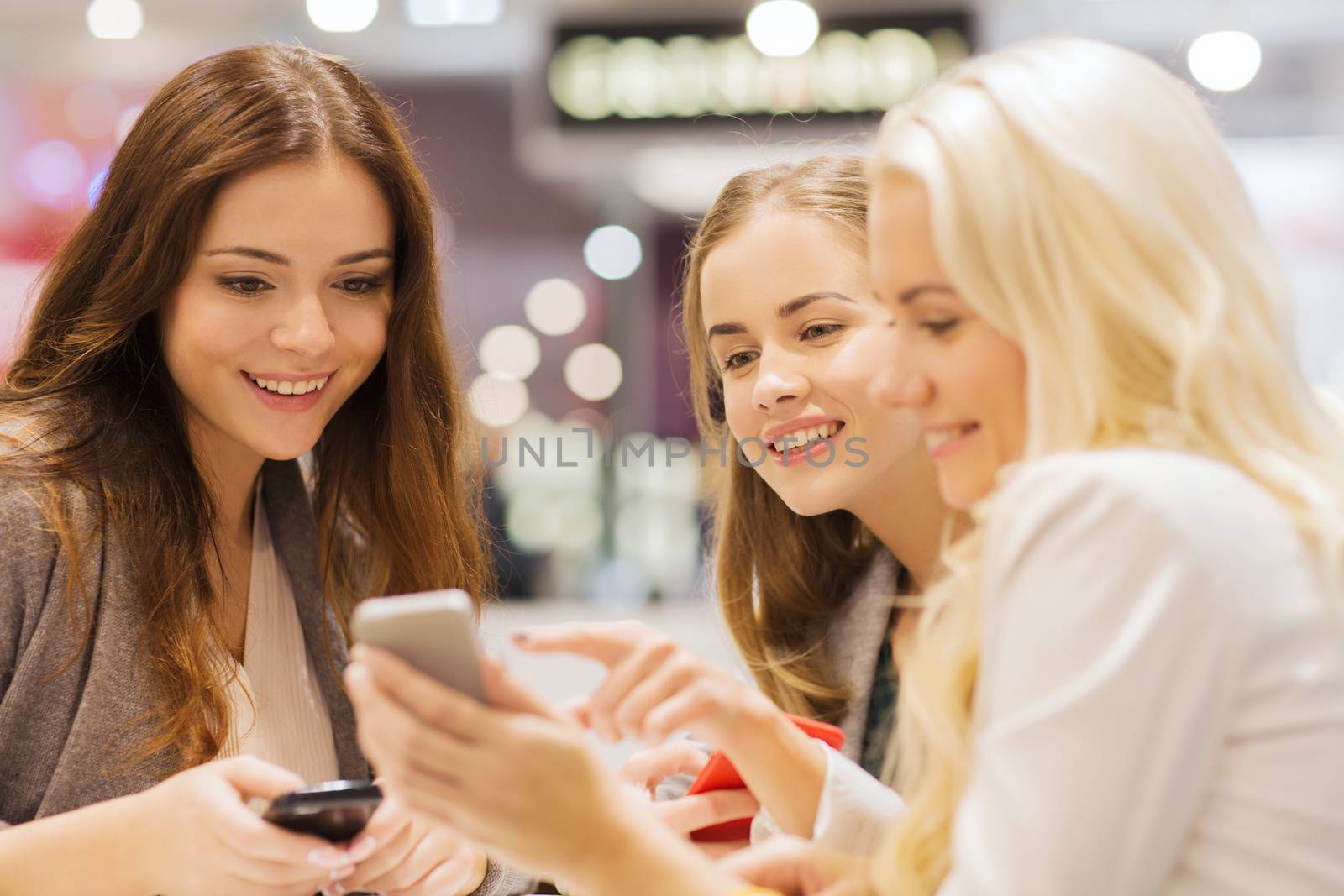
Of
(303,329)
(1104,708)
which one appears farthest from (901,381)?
(303,329)

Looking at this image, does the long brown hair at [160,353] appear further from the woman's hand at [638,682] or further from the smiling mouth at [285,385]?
the woman's hand at [638,682]

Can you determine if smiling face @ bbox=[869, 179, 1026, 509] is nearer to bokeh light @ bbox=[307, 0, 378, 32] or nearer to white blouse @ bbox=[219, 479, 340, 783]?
white blouse @ bbox=[219, 479, 340, 783]

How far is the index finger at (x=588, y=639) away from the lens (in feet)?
3.24

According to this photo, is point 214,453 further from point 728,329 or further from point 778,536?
point 778,536

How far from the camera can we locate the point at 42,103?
5.02 metres

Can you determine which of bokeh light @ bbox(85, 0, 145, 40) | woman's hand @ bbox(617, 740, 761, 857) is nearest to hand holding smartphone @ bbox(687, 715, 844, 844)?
woman's hand @ bbox(617, 740, 761, 857)

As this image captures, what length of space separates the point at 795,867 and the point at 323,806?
442 millimetres

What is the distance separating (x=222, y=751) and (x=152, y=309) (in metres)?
0.63

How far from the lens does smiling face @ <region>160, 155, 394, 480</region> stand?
1.60 m

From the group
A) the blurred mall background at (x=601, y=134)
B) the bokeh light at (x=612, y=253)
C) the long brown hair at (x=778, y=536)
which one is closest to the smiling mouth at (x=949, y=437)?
the long brown hair at (x=778, y=536)

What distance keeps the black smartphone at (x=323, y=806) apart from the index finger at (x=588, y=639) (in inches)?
9.6

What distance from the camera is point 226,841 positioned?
1131mm

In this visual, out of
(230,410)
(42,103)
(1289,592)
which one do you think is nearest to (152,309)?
(230,410)

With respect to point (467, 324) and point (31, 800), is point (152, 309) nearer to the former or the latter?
point (31, 800)
